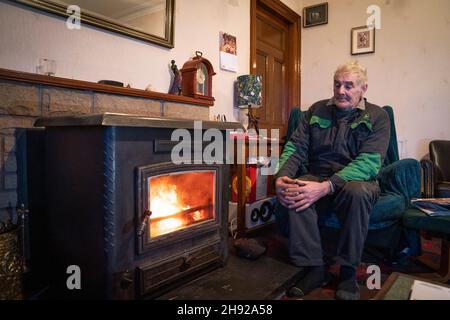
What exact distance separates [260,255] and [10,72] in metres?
1.34

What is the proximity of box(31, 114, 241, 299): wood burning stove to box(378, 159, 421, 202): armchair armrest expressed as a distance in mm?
1012

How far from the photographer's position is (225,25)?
2.35m

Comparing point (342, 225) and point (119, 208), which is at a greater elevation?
point (119, 208)

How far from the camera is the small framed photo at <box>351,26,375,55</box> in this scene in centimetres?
308

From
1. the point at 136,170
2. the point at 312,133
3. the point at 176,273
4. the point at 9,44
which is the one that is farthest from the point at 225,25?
the point at 176,273

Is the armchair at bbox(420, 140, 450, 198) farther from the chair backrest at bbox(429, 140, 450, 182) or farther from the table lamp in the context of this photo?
the table lamp

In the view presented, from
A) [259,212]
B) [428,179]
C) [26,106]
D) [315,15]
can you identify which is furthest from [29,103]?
[315,15]

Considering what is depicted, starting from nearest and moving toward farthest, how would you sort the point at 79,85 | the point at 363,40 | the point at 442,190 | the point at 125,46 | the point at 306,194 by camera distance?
the point at 79,85 → the point at 306,194 → the point at 125,46 → the point at 442,190 → the point at 363,40

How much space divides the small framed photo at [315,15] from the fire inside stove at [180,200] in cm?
278

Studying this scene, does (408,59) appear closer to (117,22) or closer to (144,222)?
(117,22)

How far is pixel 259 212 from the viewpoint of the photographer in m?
2.12

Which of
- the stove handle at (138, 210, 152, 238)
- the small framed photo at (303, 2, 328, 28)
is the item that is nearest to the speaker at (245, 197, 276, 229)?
the stove handle at (138, 210, 152, 238)

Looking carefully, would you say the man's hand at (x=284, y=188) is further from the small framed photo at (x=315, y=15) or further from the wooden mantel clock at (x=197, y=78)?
the small framed photo at (x=315, y=15)

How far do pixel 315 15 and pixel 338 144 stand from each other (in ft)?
7.74
